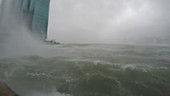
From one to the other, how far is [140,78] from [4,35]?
31831 millimetres

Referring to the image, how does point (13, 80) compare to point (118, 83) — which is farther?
point (13, 80)

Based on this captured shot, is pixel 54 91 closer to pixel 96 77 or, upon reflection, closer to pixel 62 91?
pixel 62 91

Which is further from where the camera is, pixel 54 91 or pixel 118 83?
pixel 118 83

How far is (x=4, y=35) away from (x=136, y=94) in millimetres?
32347

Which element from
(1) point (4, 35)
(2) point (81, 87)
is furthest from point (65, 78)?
(1) point (4, 35)

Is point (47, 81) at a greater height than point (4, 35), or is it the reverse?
point (4, 35)

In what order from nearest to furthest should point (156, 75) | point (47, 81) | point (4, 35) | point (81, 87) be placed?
point (81, 87)
point (47, 81)
point (156, 75)
point (4, 35)

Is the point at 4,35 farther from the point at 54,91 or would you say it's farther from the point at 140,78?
the point at 140,78

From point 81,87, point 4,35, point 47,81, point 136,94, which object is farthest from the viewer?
point 4,35

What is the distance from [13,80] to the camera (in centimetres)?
734

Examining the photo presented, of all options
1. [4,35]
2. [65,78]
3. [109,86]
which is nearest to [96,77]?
[109,86]

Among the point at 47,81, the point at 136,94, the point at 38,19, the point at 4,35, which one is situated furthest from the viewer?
the point at 38,19

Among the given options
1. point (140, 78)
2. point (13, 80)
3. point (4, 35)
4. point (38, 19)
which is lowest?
point (13, 80)

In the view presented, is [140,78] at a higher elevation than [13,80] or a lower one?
higher
